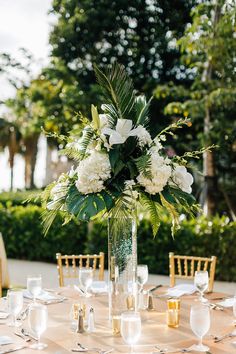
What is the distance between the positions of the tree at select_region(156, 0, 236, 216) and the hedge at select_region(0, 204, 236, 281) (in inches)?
74.6

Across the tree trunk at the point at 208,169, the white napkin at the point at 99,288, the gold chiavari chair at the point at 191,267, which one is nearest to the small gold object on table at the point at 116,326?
the white napkin at the point at 99,288

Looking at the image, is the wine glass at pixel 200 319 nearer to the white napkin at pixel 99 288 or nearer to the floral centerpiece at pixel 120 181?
the floral centerpiece at pixel 120 181

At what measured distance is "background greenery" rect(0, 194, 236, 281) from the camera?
8219 mm

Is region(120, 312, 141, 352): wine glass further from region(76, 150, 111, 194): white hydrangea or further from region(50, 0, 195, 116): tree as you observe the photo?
region(50, 0, 195, 116): tree

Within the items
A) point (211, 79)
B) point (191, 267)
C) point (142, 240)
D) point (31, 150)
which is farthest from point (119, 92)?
point (31, 150)

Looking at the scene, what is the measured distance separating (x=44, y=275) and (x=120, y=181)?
6093 mm

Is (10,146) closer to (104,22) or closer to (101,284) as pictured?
(104,22)

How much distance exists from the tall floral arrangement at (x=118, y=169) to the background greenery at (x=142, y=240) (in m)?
4.35

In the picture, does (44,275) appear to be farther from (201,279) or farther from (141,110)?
(141,110)

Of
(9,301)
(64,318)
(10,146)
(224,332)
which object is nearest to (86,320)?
(64,318)

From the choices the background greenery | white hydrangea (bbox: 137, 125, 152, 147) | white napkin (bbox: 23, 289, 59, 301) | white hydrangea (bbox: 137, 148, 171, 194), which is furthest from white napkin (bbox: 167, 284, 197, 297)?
the background greenery

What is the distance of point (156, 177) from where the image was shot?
9.61 ft

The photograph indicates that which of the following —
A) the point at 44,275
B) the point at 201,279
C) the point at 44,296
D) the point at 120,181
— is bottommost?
the point at 44,275

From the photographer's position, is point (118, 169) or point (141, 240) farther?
point (141, 240)
